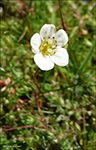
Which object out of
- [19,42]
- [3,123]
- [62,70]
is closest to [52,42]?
[62,70]

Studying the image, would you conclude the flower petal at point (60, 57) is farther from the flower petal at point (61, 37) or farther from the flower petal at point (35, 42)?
the flower petal at point (35, 42)

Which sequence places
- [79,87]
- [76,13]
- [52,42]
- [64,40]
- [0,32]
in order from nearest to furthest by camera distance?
[64,40], [52,42], [79,87], [0,32], [76,13]

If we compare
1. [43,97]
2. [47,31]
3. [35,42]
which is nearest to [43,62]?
[35,42]

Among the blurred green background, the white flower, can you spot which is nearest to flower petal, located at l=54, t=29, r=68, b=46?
the white flower

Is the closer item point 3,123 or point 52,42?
point 52,42

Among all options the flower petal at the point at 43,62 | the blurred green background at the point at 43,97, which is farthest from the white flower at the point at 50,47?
the blurred green background at the point at 43,97

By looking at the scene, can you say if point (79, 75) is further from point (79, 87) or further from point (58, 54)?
point (58, 54)

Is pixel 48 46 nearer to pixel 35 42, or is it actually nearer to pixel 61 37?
pixel 61 37
